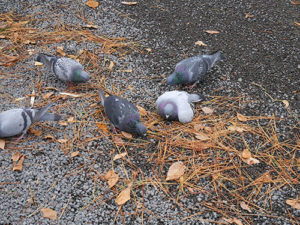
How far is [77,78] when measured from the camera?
354 centimetres

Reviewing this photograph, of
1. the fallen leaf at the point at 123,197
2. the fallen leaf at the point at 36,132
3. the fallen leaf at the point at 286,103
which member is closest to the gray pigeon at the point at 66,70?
the fallen leaf at the point at 36,132

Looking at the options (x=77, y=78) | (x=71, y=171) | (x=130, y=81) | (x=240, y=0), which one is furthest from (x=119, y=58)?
(x=240, y=0)

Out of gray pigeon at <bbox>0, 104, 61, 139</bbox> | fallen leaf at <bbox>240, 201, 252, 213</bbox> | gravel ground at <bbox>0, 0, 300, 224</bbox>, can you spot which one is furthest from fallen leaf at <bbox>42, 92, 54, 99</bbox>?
fallen leaf at <bbox>240, 201, 252, 213</bbox>

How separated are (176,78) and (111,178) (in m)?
1.60

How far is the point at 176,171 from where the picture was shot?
9.20 ft

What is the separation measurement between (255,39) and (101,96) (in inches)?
109

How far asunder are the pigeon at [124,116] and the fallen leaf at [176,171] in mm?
465

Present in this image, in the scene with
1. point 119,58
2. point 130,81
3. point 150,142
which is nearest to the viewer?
point 150,142

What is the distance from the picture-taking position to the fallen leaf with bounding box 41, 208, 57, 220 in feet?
7.84

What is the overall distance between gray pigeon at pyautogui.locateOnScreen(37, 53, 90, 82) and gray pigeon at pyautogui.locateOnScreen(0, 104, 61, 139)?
663 mm

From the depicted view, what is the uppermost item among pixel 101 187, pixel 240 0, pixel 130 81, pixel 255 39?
pixel 240 0

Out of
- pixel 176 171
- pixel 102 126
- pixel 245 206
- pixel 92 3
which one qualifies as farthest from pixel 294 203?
pixel 92 3

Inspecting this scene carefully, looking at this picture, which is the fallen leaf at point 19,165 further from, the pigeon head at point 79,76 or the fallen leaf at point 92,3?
the fallen leaf at point 92,3

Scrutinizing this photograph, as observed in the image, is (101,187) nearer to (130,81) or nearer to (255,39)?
(130,81)
